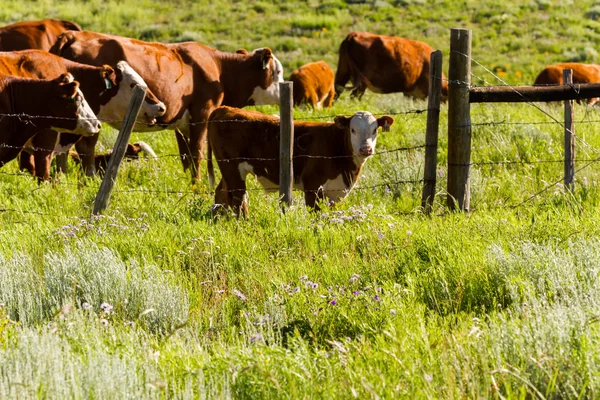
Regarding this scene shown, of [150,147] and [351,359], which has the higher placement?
[351,359]

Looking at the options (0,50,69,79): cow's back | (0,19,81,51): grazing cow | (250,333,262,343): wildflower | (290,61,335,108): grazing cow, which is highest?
(0,50,69,79): cow's back

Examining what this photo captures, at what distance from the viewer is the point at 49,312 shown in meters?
5.59

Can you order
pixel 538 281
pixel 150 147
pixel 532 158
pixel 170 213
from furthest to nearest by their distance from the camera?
pixel 150 147 → pixel 532 158 → pixel 170 213 → pixel 538 281

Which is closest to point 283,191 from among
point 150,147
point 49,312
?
point 49,312

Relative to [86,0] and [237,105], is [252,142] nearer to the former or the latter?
[237,105]

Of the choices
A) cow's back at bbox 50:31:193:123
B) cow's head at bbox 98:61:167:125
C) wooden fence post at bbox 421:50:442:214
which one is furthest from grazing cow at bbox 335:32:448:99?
wooden fence post at bbox 421:50:442:214

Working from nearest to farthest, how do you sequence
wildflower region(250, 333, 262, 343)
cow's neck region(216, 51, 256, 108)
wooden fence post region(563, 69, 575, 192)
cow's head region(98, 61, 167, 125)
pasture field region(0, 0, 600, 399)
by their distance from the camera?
pasture field region(0, 0, 600, 399)
wildflower region(250, 333, 262, 343)
wooden fence post region(563, 69, 575, 192)
cow's head region(98, 61, 167, 125)
cow's neck region(216, 51, 256, 108)

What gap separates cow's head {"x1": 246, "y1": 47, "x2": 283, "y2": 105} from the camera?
12.9 meters

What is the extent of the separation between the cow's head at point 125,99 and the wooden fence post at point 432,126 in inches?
149

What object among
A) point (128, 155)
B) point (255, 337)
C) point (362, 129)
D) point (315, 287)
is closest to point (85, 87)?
point (128, 155)

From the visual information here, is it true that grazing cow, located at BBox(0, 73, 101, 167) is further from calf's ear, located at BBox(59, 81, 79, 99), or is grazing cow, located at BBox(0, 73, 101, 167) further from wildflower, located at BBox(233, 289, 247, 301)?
wildflower, located at BBox(233, 289, 247, 301)

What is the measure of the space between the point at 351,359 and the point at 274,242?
296 cm

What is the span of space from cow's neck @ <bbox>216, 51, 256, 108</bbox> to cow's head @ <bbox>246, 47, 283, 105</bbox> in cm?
11

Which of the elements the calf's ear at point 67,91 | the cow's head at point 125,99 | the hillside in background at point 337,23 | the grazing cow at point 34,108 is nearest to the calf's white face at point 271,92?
the cow's head at point 125,99
